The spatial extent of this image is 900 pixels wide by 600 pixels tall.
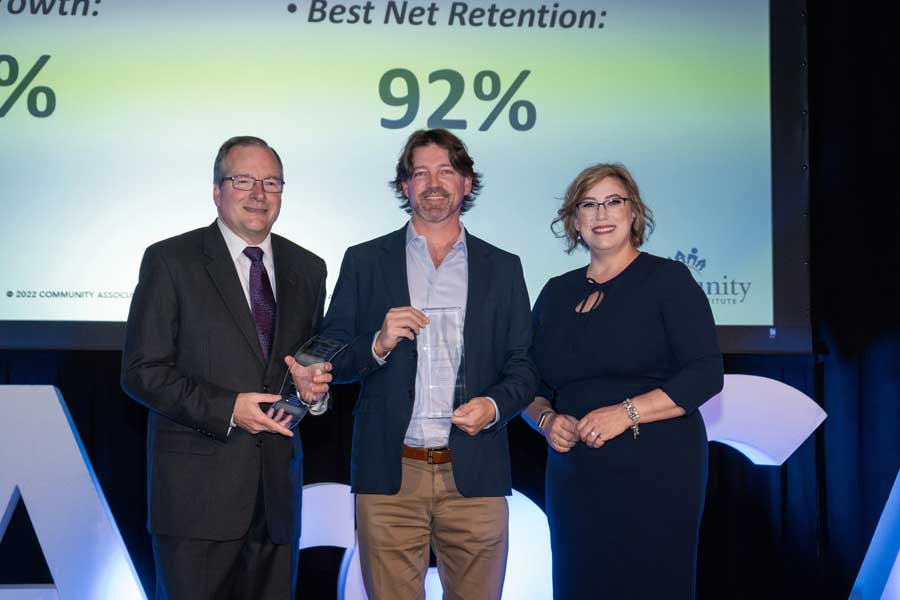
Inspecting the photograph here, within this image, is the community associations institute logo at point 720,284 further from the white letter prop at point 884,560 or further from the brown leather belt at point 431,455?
the brown leather belt at point 431,455

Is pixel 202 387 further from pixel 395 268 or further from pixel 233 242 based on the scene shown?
pixel 395 268

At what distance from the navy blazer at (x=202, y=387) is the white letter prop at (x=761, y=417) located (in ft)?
6.26

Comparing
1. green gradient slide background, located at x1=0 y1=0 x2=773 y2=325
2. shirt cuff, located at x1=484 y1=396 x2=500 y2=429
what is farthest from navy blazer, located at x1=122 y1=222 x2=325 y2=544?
green gradient slide background, located at x1=0 y1=0 x2=773 y2=325

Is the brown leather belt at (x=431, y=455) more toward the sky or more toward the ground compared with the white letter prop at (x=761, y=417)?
more toward the ground

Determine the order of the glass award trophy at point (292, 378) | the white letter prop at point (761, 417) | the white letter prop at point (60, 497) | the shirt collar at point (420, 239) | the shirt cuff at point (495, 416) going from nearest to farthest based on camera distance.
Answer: the glass award trophy at point (292, 378) → the shirt cuff at point (495, 416) → the shirt collar at point (420, 239) → the white letter prop at point (60, 497) → the white letter prop at point (761, 417)

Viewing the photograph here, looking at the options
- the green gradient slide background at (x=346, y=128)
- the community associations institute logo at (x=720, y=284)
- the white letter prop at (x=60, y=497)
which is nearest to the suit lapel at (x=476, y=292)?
the green gradient slide background at (x=346, y=128)

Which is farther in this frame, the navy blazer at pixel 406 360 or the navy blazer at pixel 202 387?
the navy blazer at pixel 406 360

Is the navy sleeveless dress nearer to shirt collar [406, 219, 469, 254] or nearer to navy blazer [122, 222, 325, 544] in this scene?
shirt collar [406, 219, 469, 254]

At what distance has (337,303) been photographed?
249cm

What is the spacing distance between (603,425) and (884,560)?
1.79 m

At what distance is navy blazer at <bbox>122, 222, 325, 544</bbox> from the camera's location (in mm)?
2236

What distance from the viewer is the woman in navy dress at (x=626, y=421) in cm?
230

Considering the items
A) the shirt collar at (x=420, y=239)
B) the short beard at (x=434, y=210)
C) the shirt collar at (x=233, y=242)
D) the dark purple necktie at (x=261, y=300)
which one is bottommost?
the dark purple necktie at (x=261, y=300)

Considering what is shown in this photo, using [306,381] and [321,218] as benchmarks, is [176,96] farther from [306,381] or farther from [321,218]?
[306,381]
